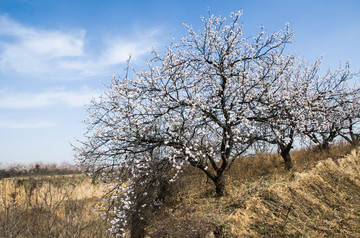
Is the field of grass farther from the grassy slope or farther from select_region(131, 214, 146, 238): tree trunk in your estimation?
select_region(131, 214, 146, 238): tree trunk

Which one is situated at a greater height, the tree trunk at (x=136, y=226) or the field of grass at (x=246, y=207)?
the field of grass at (x=246, y=207)

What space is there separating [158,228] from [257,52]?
7.51 m

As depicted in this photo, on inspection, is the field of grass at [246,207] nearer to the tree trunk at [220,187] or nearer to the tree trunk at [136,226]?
the tree trunk at [220,187]

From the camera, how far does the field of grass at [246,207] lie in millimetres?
6746

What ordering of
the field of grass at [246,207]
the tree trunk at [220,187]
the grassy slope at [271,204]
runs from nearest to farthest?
the field of grass at [246,207]
the grassy slope at [271,204]
the tree trunk at [220,187]

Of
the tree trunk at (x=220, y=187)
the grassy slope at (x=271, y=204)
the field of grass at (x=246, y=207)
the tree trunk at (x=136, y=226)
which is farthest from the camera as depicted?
the tree trunk at (x=220, y=187)

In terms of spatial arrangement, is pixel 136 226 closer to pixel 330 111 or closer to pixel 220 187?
pixel 220 187

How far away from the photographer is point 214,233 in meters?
7.12

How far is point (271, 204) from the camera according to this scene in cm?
823

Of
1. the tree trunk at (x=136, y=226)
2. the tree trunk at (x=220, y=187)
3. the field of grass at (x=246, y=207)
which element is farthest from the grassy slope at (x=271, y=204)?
the tree trunk at (x=136, y=226)

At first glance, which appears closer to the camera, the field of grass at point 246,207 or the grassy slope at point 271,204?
the field of grass at point 246,207

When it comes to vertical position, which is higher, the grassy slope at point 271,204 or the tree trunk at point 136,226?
the grassy slope at point 271,204

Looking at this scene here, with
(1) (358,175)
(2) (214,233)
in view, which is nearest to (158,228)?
(2) (214,233)

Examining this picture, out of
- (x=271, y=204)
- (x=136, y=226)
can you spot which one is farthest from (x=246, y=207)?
(x=136, y=226)
